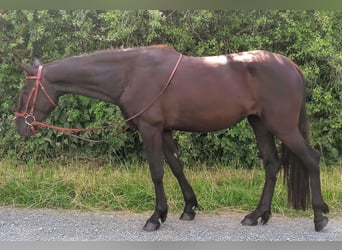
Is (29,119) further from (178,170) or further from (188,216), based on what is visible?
(188,216)

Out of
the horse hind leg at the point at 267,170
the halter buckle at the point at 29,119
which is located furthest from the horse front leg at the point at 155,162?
the halter buckle at the point at 29,119

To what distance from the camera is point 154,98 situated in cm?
431

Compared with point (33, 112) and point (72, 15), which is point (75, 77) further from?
point (72, 15)

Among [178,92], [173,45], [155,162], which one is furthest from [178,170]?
[173,45]

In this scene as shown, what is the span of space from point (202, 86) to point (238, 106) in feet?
1.24

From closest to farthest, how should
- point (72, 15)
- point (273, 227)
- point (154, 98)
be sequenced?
1. point (154, 98)
2. point (273, 227)
3. point (72, 15)

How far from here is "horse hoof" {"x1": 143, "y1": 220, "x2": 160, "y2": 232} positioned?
4475mm

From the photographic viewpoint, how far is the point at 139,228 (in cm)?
460

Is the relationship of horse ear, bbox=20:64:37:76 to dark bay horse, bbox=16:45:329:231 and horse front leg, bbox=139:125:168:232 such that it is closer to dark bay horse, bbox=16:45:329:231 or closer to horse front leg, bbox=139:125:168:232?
dark bay horse, bbox=16:45:329:231

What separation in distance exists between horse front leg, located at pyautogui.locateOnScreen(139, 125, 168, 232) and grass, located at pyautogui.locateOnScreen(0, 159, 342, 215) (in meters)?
0.76

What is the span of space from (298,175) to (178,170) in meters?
1.16

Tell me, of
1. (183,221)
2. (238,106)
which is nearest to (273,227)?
(183,221)

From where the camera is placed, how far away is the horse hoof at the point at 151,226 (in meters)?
4.47

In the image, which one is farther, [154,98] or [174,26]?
[174,26]
